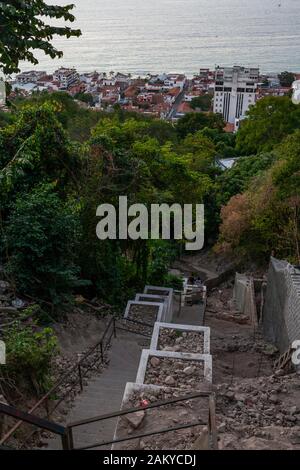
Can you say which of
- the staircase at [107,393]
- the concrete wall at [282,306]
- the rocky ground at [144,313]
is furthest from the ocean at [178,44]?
the staircase at [107,393]

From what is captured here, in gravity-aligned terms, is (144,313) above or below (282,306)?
below

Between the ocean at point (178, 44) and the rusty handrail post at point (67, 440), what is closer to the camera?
the rusty handrail post at point (67, 440)

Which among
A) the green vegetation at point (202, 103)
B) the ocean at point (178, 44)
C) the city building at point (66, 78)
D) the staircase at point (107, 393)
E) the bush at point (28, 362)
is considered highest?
the ocean at point (178, 44)

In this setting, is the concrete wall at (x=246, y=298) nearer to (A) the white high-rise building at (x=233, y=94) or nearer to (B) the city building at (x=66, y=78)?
(A) the white high-rise building at (x=233, y=94)

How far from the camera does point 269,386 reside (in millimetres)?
5898

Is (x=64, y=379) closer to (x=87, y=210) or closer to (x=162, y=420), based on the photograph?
(x=162, y=420)

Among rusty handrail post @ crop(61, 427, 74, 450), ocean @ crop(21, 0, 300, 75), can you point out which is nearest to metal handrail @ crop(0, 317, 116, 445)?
rusty handrail post @ crop(61, 427, 74, 450)

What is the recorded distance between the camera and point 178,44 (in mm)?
117625

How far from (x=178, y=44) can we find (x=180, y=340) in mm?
121429

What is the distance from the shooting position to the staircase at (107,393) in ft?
16.2

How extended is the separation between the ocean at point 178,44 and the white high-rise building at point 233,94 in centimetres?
2367

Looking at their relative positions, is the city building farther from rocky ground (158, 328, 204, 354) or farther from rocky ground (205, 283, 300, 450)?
rocky ground (158, 328, 204, 354)

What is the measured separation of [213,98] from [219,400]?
69276mm

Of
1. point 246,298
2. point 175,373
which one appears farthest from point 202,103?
point 175,373
